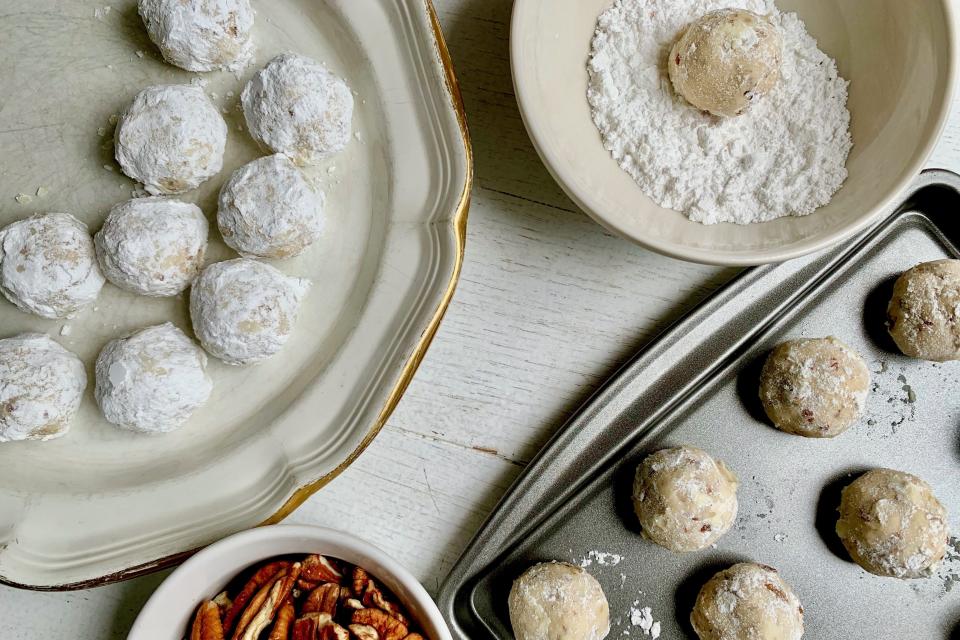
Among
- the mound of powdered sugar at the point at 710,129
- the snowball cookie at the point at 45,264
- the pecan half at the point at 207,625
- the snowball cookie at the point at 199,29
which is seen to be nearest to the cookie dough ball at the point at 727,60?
the mound of powdered sugar at the point at 710,129

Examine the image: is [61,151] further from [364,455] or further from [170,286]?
[364,455]

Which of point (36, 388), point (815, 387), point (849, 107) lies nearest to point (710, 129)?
point (849, 107)

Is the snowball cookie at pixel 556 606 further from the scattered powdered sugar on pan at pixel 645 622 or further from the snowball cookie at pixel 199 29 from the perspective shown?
the snowball cookie at pixel 199 29

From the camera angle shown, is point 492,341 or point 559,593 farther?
point 492,341

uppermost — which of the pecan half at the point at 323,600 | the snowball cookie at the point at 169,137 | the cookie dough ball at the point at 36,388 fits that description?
the snowball cookie at the point at 169,137

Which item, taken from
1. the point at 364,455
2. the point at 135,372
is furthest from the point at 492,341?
the point at 135,372

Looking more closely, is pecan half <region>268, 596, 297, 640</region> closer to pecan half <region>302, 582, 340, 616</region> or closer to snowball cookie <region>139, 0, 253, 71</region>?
pecan half <region>302, 582, 340, 616</region>
